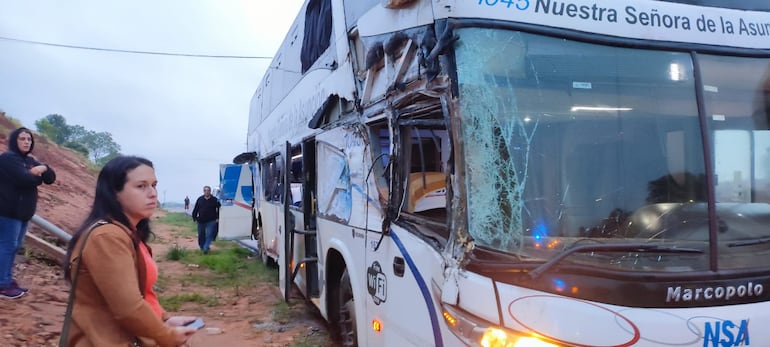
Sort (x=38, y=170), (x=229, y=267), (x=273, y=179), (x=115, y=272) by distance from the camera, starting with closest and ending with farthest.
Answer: (x=115, y=272) < (x=38, y=170) < (x=273, y=179) < (x=229, y=267)

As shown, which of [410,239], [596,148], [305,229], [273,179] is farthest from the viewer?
[273,179]

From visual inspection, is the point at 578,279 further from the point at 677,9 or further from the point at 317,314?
the point at 317,314

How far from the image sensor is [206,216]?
12.6m

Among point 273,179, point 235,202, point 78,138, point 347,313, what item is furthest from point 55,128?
point 347,313

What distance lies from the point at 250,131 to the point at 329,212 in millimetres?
9065

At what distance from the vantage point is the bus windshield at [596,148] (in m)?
2.54

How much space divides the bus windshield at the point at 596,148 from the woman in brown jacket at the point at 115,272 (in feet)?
4.71

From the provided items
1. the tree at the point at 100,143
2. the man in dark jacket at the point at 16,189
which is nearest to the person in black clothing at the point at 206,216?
the man in dark jacket at the point at 16,189

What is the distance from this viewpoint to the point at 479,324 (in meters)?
2.34

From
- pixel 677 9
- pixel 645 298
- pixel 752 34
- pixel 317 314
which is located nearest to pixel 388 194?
pixel 645 298

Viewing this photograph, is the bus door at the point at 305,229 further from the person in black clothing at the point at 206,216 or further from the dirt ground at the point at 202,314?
the person in black clothing at the point at 206,216

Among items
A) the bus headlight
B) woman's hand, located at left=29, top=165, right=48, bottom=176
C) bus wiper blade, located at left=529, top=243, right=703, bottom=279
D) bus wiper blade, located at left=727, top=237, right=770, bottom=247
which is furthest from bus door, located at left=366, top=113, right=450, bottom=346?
woman's hand, located at left=29, top=165, right=48, bottom=176

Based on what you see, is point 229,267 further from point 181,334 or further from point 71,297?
point 71,297

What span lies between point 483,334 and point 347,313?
254 centimetres
